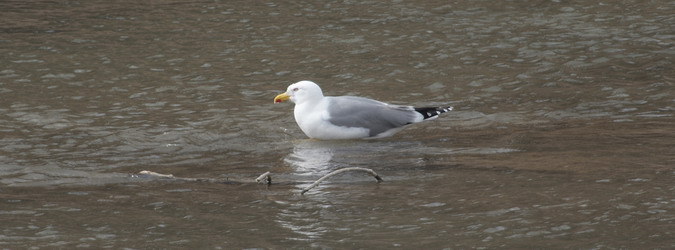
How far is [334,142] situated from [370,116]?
1.52 ft

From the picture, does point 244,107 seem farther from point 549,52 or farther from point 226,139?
point 549,52

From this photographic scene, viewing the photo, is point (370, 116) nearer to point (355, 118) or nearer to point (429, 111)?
point (355, 118)

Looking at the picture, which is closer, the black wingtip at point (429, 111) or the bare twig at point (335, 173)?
the bare twig at point (335, 173)

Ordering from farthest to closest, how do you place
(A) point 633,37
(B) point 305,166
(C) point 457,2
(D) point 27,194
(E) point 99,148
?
(C) point 457,2, (A) point 633,37, (E) point 99,148, (B) point 305,166, (D) point 27,194

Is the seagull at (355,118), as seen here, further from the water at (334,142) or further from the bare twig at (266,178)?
the bare twig at (266,178)

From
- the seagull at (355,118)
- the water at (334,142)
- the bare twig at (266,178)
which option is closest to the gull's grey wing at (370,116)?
the seagull at (355,118)

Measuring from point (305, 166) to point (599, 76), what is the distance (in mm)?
4949

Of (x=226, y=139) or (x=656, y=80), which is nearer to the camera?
(x=226, y=139)

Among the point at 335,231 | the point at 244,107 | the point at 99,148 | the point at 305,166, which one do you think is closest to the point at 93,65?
the point at 244,107

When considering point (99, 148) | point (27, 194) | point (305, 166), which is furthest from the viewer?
point (99, 148)

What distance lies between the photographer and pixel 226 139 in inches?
445

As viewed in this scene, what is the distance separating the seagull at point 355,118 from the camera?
11.1 m

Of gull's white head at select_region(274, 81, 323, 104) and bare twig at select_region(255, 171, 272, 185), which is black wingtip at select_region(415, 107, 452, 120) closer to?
gull's white head at select_region(274, 81, 323, 104)

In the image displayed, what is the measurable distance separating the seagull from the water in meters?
0.15
